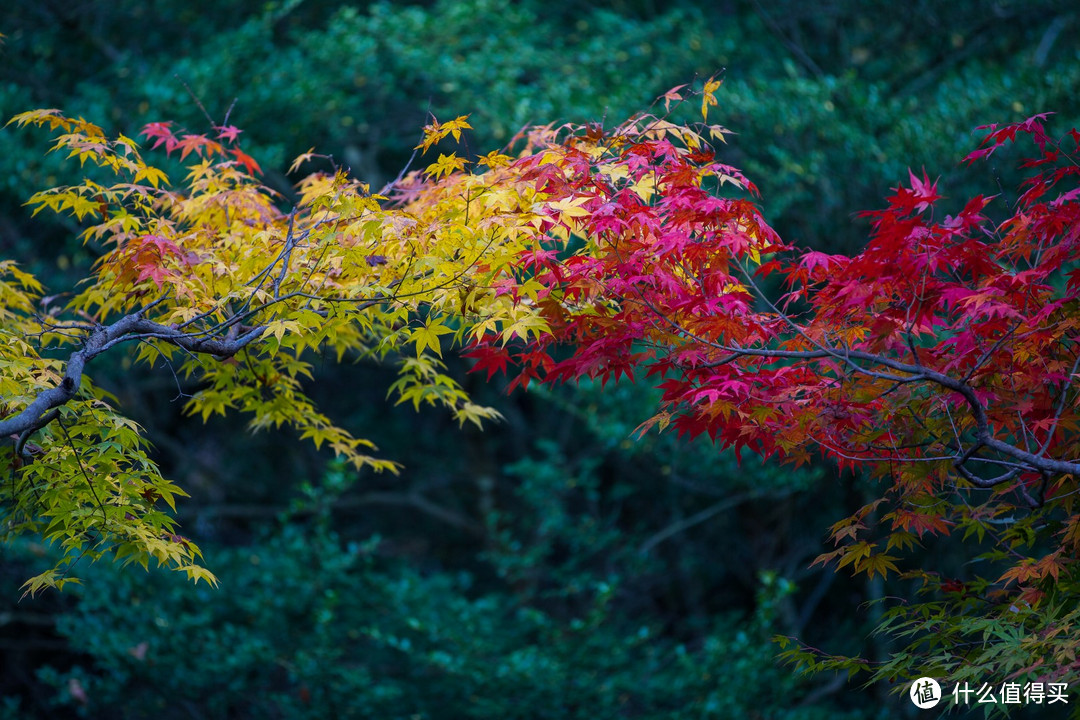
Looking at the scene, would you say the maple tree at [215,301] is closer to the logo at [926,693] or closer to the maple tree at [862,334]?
the maple tree at [862,334]

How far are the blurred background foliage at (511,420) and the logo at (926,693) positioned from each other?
384cm

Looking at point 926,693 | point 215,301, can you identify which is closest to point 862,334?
point 926,693

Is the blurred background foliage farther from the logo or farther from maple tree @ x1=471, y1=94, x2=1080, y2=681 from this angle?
the logo

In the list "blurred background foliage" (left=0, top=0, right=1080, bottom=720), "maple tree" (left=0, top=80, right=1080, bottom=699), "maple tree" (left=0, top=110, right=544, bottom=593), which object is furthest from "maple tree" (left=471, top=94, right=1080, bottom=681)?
"blurred background foliage" (left=0, top=0, right=1080, bottom=720)

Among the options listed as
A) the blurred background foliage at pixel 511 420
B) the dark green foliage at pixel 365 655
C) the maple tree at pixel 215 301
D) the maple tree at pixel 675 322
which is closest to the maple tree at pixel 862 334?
the maple tree at pixel 675 322

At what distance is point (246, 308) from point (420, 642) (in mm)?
4575

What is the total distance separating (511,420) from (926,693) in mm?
7651

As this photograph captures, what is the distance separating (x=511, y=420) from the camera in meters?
10.7

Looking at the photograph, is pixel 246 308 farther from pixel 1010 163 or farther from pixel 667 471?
pixel 1010 163

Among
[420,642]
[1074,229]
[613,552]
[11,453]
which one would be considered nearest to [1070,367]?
[1074,229]

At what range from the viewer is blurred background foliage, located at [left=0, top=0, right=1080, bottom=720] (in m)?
7.33

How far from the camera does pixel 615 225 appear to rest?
327cm

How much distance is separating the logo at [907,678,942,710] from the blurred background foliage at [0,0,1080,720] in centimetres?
384

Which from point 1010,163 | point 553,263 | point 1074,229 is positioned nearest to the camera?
point 1074,229
